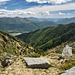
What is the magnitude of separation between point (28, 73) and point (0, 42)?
188m

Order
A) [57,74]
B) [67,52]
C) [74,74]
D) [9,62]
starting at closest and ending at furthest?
1. [74,74]
2. [57,74]
3. [9,62]
4. [67,52]

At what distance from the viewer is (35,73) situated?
2112 cm

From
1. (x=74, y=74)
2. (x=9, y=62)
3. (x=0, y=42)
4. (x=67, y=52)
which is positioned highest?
(x=74, y=74)

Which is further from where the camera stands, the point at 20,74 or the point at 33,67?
the point at 33,67

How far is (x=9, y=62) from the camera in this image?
96.0 ft

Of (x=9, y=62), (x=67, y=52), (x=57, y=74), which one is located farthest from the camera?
(x=67, y=52)

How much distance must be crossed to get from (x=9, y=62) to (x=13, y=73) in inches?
346

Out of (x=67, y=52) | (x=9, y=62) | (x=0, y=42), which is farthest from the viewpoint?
(x=0, y=42)

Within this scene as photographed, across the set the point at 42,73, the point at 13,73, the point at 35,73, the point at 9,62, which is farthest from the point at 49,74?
the point at 9,62

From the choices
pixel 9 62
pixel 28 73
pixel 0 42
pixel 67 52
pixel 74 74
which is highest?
pixel 74 74

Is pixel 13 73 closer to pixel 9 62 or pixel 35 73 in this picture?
pixel 35 73

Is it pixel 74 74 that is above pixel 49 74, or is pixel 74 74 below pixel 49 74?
above

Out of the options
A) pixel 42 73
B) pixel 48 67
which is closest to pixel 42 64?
pixel 48 67

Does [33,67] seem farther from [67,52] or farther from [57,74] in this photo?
[67,52]
